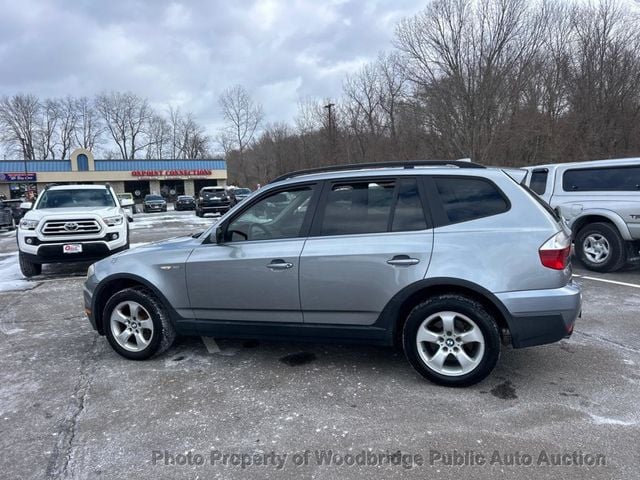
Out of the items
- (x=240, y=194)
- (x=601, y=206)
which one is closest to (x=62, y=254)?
(x=601, y=206)

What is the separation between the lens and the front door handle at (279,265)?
3660 millimetres

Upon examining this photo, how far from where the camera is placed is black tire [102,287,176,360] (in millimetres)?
4113

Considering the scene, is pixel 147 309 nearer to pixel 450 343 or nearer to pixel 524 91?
pixel 450 343

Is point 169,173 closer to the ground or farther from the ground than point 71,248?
farther from the ground

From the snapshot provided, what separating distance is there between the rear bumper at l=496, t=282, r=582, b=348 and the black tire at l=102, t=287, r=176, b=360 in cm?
294

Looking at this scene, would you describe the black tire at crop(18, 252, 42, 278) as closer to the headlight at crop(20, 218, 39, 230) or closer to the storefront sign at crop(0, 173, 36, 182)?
the headlight at crop(20, 218, 39, 230)

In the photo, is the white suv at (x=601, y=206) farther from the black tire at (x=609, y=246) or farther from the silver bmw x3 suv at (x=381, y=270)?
the silver bmw x3 suv at (x=381, y=270)

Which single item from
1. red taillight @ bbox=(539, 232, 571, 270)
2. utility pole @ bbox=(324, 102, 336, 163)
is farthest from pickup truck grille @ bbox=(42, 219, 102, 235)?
utility pole @ bbox=(324, 102, 336, 163)

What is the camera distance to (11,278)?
8766 mm

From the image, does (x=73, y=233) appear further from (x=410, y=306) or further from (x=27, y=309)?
(x=410, y=306)

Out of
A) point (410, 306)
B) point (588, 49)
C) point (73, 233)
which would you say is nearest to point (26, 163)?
point (73, 233)

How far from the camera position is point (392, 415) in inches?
123

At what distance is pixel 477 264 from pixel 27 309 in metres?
6.27

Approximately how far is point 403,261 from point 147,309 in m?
2.43
